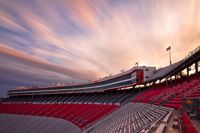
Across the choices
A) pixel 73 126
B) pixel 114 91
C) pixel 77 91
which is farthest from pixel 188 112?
pixel 77 91

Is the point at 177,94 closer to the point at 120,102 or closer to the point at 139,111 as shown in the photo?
the point at 139,111

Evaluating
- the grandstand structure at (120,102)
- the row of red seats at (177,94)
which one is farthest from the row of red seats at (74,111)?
the row of red seats at (177,94)

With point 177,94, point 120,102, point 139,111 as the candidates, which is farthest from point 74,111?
point 177,94

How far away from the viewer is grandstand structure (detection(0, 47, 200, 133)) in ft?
54.4

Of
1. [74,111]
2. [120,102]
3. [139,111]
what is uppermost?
[120,102]

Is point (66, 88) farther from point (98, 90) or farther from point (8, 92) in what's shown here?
point (8, 92)

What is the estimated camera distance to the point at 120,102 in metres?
41.9

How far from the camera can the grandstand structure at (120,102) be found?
16594mm

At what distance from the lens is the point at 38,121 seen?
45812 mm

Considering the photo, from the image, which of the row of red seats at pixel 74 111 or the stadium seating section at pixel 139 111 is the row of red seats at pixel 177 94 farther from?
Answer: the row of red seats at pixel 74 111

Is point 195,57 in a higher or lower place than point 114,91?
higher

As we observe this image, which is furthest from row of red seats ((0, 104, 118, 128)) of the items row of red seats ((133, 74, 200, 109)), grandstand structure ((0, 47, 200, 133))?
row of red seats ((133, 74, 200, 109))

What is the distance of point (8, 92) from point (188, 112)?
90.0m

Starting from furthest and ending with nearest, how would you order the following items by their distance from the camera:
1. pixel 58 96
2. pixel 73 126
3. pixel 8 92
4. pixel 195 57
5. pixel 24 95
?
1. pixel 8 92
2. pixel 24 95
3. pixel 58 96
4. pixel 73 126
5. pixel 195 57
